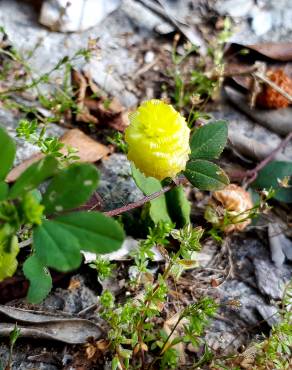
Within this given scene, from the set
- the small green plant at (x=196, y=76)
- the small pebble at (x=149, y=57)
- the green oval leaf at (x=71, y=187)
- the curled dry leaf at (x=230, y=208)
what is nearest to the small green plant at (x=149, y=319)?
the curled dry leaf at (x=230, y=208)

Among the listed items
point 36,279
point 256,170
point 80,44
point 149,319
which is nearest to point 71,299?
point 149,319

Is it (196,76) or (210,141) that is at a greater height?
(210,141)

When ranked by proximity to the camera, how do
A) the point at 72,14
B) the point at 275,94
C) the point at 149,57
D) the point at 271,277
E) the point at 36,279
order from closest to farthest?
the point at 36,279, the point at 271,277, the point at 275,94, the point at 72,14, the point at 149,57

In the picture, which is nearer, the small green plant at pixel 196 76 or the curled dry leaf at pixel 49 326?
the curled dry leaf at pixel 49 326

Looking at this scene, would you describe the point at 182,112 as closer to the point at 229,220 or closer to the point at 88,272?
the point at 229,220

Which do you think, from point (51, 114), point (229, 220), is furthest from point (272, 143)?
point (51, 114)

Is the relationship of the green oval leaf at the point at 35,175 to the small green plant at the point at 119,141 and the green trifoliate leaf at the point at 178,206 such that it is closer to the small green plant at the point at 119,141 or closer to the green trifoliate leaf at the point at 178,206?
the small green plant at the point at 119,141

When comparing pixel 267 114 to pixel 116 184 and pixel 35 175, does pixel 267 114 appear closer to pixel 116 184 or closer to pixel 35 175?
pixel 116 184
